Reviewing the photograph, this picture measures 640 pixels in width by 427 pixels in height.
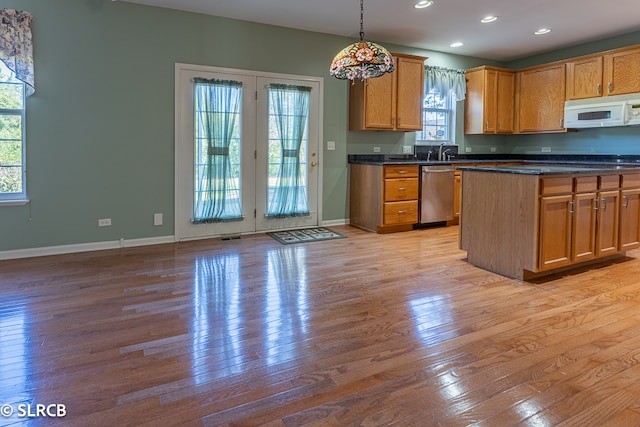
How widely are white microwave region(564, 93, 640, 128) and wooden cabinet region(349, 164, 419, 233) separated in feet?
7.65

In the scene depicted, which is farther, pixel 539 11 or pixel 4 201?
pixel 539 11

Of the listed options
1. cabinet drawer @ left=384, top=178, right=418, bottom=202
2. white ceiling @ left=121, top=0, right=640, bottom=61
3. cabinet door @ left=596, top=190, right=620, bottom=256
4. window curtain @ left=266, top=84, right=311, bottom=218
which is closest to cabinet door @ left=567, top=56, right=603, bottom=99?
white ceiling @ left=121, top=0, right=640, bottom=61

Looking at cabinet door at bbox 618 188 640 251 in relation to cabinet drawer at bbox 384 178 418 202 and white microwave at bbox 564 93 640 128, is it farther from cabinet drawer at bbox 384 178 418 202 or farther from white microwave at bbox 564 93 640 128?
cabinet drawer at bbox 384 178 418 202

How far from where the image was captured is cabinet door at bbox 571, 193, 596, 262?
11.5ft

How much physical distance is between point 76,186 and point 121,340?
2569mm

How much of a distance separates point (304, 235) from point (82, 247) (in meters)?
2.39

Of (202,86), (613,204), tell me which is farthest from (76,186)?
(613,204)

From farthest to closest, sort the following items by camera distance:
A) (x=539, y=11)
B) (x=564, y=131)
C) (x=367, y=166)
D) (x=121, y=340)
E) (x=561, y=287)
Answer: (x=564, y=131)
(x=367, y=166)
(x=539, y=11)
(x=561, y=287)
(x=121, y=340)

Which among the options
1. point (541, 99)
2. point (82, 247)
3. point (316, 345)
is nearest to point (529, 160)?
point (541, 99)

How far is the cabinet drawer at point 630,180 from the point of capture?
3858 mm

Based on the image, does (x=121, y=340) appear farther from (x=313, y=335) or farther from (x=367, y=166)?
(x=367, y=166)

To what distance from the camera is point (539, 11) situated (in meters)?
4.70

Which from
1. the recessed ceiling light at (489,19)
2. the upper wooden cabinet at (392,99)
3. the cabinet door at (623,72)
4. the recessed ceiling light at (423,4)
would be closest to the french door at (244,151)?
the upper wooden cabinet at (392,99)

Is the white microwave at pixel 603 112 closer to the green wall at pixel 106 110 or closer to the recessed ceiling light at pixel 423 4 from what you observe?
the recessed ceiling light at pixel 423 4
